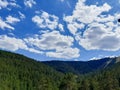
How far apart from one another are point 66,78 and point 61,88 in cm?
450

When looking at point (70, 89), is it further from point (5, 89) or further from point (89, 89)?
point (5, 89)

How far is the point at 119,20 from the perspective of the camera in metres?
25.4

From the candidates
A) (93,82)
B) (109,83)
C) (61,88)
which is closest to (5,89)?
(93,82)

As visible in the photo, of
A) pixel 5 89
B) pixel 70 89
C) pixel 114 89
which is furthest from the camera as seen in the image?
pixel 5 89

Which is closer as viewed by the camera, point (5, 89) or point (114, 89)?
point (114, 89)

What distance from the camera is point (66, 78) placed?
10325cm

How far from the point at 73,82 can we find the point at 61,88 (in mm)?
5015

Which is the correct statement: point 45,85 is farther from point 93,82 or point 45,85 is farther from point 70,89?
point 93,82

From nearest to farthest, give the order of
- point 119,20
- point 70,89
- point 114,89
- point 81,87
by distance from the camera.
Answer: point 119,20, point 114,89, point 70,89, point 81,87

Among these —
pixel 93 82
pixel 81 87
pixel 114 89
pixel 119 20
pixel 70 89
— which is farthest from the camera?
pixel 93 82

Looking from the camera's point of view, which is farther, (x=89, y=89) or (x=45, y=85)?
(x=89, y=89)

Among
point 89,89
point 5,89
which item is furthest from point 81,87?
point 5,89

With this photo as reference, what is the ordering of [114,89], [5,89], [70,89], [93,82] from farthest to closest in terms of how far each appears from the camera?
[5,89], [93,82], [70,89], [114,89]

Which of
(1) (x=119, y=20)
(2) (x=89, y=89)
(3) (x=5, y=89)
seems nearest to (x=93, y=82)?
(2) (x=89, y=89)
